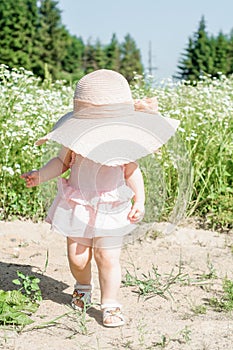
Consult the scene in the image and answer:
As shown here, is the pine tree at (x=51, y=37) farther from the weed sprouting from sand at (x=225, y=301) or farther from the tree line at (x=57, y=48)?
the weed sprouting from sand at (x=225, y=301)

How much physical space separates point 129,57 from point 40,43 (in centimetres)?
1381

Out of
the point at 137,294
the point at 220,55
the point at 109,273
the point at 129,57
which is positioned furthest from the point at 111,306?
the point at 129,57

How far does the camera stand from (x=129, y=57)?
51625 millimetres

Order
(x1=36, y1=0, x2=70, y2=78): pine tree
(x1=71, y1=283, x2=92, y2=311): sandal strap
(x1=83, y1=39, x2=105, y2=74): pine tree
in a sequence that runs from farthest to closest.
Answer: (x1=83, y1=39, x2=105, y2=74): pine tree
(x1=36, y1=0, x2=70, y2=78): pine tree
(x1=71, y1=283, x2=92, y2=311): sandal strap

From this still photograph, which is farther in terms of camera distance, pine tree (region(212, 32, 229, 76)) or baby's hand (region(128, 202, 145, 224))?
pine tree (region(212, 32, 229, 76))

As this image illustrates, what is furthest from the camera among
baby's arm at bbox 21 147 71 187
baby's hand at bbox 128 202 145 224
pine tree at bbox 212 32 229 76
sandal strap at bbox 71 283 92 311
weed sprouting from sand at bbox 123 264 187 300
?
pine tree at bbox 212 32 229 76

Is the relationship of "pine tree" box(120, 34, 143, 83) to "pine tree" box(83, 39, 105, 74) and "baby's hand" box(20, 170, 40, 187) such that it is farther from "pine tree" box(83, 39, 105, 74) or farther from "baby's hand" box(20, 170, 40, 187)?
"baby's hand" box(20, 170, 40, 187)

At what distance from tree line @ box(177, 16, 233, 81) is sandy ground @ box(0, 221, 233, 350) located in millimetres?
37766

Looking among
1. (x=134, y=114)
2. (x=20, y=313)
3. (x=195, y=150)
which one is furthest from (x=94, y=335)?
(x=195, y=150)

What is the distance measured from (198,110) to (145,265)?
2.07 meters

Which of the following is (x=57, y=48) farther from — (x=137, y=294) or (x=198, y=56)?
(x=137, y=294)

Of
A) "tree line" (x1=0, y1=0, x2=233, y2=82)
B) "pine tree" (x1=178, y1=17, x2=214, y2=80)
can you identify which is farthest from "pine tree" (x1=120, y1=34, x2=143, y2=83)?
"pine tree" (x1=178, y1=17, x2=214, y2=80)

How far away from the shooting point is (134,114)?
101 inches

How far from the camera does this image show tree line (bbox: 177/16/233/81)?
139ft
